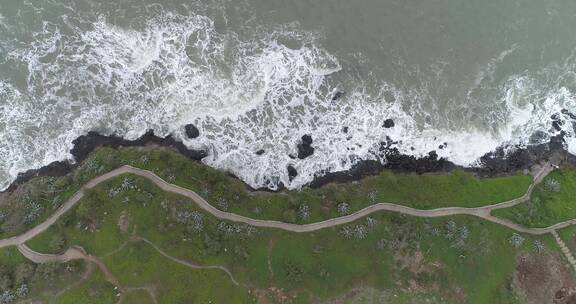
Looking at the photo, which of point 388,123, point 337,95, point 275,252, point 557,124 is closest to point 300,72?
point 337,95

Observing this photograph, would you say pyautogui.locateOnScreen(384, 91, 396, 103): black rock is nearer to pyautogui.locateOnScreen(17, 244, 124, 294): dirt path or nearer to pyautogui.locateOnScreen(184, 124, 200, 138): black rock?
pyautogui.locateOnScreen(184, 124, 200, 138): black rock

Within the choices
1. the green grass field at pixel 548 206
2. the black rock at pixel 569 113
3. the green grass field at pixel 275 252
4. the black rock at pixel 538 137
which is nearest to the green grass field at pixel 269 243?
the green grass field at pixel 275 252

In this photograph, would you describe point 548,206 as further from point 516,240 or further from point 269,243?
point 269,243

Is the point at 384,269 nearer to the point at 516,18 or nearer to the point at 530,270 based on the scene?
the point at 530,270

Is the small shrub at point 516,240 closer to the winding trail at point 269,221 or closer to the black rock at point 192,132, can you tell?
the winding trail at point 269,221

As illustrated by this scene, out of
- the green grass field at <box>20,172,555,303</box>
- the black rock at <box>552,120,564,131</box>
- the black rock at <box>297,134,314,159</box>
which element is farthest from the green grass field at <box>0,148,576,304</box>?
the black rock at <box>552,120,564,131</box>

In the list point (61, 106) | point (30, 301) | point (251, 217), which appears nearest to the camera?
point (30, 301)

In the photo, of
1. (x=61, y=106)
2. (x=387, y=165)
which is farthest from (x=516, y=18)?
(x=61, y=106)

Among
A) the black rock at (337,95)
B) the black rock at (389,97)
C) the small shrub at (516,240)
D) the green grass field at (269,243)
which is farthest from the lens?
the black rock at (389,97)
